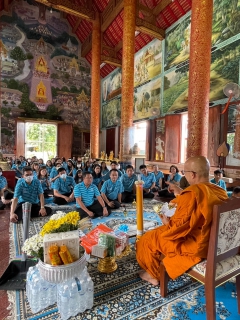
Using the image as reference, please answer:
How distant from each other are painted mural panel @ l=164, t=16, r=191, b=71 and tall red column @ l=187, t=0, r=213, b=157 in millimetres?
3173

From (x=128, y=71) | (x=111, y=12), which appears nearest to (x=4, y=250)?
(x=128, y=71)

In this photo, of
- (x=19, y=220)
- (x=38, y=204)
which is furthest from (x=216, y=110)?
(x=19, y=220)

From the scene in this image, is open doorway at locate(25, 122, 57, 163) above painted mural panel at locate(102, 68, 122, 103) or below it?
below

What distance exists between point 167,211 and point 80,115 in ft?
44.0

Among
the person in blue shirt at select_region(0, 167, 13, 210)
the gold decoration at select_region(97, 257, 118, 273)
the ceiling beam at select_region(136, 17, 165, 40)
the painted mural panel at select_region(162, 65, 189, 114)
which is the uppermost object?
the ceiling beam at select_region(136, 17, 165, 40)

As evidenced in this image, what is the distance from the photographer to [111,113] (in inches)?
570

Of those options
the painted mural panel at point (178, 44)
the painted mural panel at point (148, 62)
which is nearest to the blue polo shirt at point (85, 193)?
the painted mural panel at point (178, 44)

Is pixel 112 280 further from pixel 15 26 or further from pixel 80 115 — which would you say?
pixel 15 26

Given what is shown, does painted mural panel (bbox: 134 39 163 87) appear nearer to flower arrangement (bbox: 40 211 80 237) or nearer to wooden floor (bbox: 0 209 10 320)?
wooden floor (bbox: 0 209 10 320)

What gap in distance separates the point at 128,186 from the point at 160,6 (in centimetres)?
847

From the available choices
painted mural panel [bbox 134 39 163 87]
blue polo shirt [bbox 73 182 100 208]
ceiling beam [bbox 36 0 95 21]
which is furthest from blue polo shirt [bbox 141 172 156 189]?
ceiling beam [bbox 36 0 95 21]

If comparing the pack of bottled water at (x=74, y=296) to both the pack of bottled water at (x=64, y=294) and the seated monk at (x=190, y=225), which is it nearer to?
the pack of bottled water at (x=64, y=294)

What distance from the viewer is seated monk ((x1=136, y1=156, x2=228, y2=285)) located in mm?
1557

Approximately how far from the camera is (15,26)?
41.4 feet
